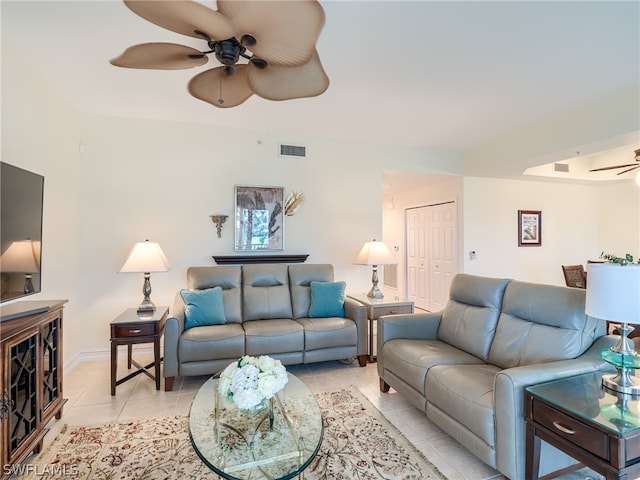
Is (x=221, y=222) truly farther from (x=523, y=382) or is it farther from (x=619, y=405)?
(x=619, y=405)

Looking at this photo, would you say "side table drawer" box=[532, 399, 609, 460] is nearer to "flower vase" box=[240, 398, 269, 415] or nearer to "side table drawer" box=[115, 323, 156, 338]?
"flower vase" box=[240, 398, 269, 415]

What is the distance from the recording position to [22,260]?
2.17 meters

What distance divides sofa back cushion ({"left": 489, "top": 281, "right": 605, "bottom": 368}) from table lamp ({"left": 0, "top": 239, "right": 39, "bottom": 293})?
10.7ft

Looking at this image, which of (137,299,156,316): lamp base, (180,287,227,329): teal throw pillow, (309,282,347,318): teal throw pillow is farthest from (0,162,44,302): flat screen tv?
(309,282,347,318): teal throw pillow

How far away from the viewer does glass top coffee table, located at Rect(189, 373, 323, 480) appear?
1353 millimetres

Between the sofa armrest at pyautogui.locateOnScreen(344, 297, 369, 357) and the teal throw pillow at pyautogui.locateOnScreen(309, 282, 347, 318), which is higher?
the teal throw pillow at pyautogui.locateOnScreen(309, 282, 347, 318)

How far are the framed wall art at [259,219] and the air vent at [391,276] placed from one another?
3570 mm

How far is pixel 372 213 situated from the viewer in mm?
4574

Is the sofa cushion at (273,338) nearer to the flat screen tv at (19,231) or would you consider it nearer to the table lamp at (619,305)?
the flat screen tv at (19,231)

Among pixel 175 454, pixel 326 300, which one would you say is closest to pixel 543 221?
pixel 326 300

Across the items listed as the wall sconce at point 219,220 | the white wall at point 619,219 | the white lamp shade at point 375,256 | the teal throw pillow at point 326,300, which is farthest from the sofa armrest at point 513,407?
the white wall at point 619,219

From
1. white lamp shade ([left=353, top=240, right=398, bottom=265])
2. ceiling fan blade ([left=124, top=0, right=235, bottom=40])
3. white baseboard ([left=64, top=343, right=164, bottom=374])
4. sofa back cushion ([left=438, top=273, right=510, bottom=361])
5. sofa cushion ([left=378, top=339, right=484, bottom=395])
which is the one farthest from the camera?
white lamp shade ([left=353, top=240, right=398, bottom=265])

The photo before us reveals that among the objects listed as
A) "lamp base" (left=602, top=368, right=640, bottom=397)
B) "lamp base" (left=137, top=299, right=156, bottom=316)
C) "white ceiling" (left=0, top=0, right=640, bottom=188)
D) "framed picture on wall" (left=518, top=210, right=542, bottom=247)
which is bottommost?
"lamp base" (left=602, top=368, right=640, bottom=397)

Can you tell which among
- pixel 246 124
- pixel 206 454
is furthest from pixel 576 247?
pixel 206 454
